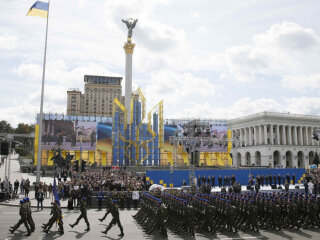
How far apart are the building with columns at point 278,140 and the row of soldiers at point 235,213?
66.5m

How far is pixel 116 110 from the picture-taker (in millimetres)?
64125

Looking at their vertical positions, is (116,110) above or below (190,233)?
above

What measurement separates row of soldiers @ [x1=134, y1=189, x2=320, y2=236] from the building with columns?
218 ft

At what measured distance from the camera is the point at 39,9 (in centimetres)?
2916

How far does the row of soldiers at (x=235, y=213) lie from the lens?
1413 centimetres

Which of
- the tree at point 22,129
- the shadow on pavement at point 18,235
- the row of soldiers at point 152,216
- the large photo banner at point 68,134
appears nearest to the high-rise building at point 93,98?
the tree at point 22,129

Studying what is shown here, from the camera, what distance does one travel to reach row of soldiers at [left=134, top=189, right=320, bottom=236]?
46.4ft

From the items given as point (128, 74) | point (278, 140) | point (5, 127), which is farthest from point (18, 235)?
point (5, 127)

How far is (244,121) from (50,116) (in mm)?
54756

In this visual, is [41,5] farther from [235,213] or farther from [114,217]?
[235,213]

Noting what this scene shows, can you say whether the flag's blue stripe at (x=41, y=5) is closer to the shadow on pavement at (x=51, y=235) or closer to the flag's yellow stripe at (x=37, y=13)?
the flag's yellow stripe at (x=37, y=13)

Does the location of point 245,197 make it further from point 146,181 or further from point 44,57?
point 44,57

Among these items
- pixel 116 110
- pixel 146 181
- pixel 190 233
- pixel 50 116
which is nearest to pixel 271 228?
pixel 190 233

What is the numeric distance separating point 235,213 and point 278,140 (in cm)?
7491
